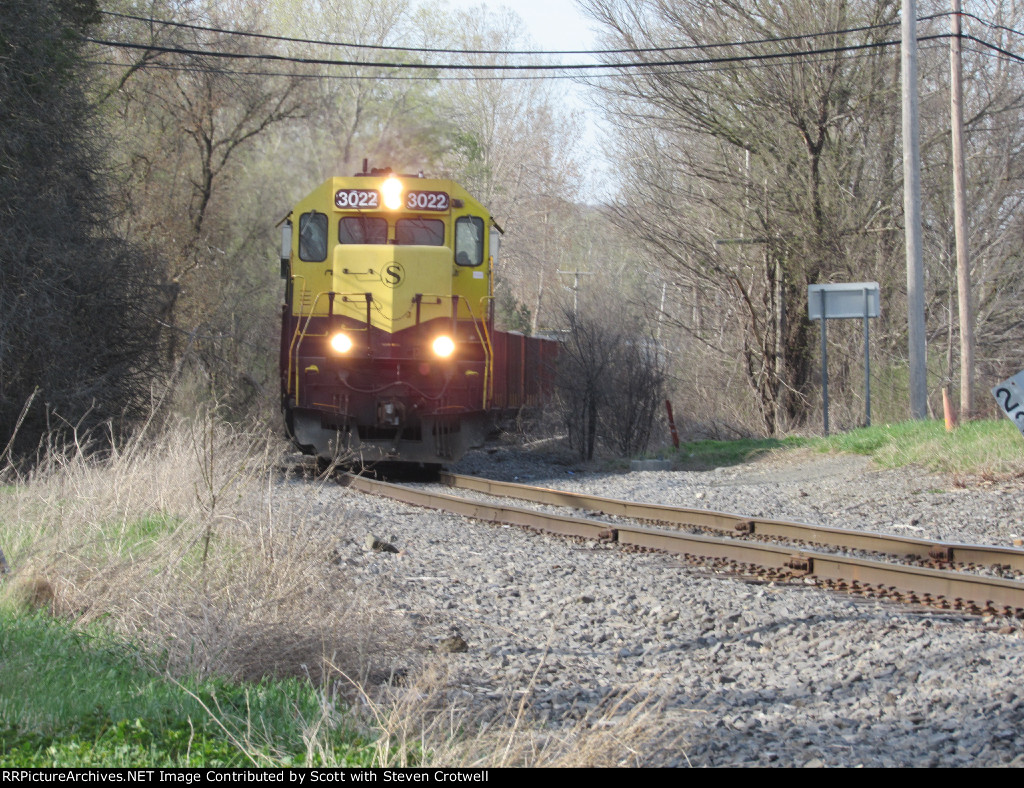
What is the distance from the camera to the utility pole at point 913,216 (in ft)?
46.9

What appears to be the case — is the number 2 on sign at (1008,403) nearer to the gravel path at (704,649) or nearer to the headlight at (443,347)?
the gravel path at (704,649)

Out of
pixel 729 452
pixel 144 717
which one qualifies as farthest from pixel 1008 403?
pixel 729 452

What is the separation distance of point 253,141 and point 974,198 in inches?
650

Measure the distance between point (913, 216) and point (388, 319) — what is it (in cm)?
808

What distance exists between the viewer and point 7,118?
12023mm

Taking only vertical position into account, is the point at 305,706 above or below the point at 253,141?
below

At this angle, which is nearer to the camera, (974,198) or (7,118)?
(7,118)

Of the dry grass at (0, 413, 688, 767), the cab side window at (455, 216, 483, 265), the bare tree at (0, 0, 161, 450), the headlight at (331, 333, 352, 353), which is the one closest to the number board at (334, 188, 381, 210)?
the cab side window at (455, 216, 483, 265)

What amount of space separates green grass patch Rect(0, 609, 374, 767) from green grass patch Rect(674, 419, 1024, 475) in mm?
8579

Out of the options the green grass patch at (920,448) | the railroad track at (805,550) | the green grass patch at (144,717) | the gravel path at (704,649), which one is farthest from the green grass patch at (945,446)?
the green grass patch at (144,717)

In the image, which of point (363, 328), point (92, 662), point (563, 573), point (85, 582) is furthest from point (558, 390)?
point (92, 662)

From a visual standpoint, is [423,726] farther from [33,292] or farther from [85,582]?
[33,292]

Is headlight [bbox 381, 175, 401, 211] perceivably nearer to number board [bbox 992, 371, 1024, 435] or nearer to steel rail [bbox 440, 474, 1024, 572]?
steel rail [bbox 440, 474, 1024, 572]

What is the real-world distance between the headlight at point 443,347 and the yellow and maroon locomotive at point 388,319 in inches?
0.6
